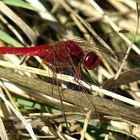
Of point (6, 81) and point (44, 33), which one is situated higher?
point (44, 33)

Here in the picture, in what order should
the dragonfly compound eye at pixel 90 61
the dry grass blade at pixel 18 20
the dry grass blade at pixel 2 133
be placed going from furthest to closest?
the dry grass blade at pixel 18 20
the dragonfly compound eye at pixel 90 61
the dry grass blade at pixel 2 133

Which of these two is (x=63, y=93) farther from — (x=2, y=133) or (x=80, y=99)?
(x=2, y=133)

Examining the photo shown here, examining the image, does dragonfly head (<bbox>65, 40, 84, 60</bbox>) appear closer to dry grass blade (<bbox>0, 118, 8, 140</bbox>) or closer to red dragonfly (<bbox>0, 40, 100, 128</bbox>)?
red dragonfly (<bbox>0, 40, 100, 128</bbox>)

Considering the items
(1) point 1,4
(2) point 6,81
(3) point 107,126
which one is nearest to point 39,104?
(2) point 6,81

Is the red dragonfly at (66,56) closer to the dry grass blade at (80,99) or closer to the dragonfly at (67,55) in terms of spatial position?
the dragonfly at (67,55)

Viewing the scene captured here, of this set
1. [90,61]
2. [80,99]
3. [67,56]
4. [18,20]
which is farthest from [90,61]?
[18,20]

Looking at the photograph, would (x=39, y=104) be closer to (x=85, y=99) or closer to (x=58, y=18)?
(x=85, y=99)

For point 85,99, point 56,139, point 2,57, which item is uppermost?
point 2,57

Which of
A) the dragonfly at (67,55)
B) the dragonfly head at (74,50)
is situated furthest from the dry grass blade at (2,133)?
the dragonfly head at (74,50)

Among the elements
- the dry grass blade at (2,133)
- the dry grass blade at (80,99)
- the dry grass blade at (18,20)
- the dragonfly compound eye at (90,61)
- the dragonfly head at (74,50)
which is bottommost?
the dry grass blade at (2,133)

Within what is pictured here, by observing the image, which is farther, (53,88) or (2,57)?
(2,57)
